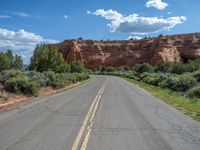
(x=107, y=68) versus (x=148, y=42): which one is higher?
(x=148, y=42)

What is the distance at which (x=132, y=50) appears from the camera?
160 meters

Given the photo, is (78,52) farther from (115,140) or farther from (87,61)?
(115,140)

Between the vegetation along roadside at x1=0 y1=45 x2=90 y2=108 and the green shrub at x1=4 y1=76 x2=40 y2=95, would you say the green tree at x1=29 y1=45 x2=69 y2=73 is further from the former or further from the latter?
the green shrub at x1=4 y1=76 x2=40 y2=95

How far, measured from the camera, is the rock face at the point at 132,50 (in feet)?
469

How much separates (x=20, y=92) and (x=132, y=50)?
460 feet

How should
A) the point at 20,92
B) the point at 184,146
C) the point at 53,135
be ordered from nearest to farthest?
the point at 184,146
the point at 53,135
the point at 20,92

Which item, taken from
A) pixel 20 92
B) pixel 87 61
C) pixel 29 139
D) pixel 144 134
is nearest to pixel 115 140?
pixel 144 134

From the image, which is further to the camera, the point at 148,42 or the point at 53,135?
the point at 148,42

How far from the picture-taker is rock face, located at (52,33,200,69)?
143000 mm

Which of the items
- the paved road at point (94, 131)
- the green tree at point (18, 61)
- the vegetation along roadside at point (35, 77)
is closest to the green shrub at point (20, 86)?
the vegetation along roadside at point (35, 77)

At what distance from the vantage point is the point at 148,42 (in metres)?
156

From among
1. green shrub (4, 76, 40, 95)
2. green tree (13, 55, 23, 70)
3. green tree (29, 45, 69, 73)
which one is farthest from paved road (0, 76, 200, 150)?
green tree (13, 55, 23, 70)

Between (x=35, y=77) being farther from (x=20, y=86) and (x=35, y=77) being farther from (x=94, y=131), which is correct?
(x=94, y=131)

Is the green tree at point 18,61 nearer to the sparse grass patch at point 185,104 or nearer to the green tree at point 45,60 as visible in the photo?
the green tree at point 45,60
